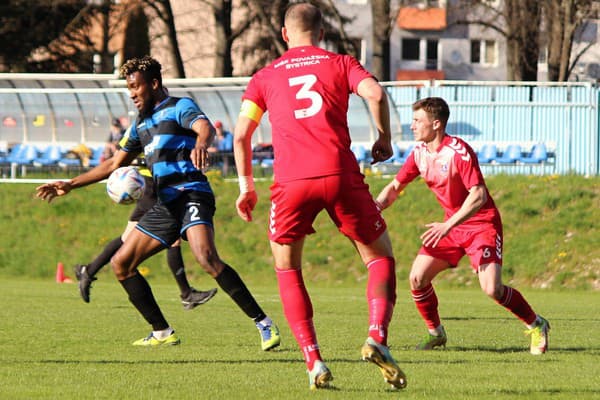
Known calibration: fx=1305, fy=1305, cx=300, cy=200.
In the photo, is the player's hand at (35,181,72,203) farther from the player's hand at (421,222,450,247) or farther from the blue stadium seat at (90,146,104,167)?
the blue stadium seat at (90,146,104,167)

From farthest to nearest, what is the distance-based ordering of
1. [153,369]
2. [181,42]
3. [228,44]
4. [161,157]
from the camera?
[181,42] < [228,44] < [161,157] < [153,369]

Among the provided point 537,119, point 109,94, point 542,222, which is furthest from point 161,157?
point 537,119

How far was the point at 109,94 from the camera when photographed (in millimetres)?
25578

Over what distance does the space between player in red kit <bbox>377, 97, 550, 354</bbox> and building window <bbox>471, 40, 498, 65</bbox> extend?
57160 millimetres

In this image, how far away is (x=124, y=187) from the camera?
35.9ft

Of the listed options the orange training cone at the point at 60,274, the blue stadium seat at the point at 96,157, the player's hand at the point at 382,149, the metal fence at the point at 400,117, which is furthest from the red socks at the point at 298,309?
the blue stadium seat at the point at 96,157

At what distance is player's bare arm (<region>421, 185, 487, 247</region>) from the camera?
8.16 m

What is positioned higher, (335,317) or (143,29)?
(143,29)

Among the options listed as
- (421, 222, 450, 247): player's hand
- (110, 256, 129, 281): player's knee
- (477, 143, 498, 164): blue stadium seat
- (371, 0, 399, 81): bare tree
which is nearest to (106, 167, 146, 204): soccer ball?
(110, 256, 129, 281): player's knee

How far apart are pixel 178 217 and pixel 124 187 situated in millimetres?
1607

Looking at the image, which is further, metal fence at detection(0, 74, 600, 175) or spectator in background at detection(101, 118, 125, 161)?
metal fence at detection(0, 74, 600, 175)

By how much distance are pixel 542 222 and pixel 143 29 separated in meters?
29.2

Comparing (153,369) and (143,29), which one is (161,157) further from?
(143,29)

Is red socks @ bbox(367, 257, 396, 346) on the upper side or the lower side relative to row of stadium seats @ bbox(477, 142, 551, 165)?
upper
